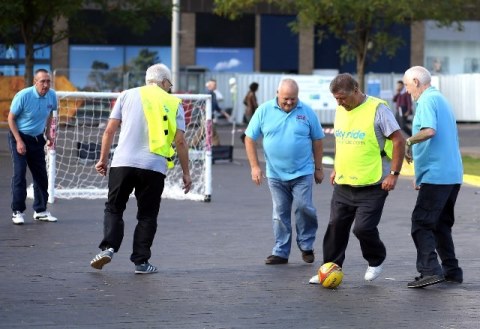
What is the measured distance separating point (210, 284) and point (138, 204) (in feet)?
3.27

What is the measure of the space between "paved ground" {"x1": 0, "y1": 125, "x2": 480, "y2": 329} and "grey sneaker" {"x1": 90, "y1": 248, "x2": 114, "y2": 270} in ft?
0.25

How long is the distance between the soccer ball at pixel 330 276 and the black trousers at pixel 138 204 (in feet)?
4.88

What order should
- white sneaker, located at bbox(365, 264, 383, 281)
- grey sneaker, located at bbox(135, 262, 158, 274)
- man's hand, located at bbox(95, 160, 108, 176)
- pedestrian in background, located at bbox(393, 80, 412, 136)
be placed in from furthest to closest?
pedestrian in background, located at bbox(393, 80, 412, 136)
man's hand, located at bbox(95, 160, 108, 176)
grey sneaker, located at bbox(135, 262, 158, 274)
white sneaker, located at bbox(365, 264, 383, 281)

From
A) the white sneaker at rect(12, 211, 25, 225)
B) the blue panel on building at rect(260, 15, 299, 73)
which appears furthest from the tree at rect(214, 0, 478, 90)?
the white sneaker at rect(12, 211, 25, 225)

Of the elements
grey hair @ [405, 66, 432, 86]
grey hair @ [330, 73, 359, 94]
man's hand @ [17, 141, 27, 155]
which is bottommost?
man's hand @ [17, 141, 27, 155]

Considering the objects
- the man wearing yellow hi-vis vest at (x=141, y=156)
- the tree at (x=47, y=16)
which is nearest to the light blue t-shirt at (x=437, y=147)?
the man wearing yellow hi-vis vest at (x=141, y=156)

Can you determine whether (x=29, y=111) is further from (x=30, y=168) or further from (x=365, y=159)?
(x=365, y=159)

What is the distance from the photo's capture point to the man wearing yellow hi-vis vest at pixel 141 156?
10797mm

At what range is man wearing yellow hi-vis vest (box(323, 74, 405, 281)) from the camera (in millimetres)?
10305

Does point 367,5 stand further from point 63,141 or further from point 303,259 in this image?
point 303,259

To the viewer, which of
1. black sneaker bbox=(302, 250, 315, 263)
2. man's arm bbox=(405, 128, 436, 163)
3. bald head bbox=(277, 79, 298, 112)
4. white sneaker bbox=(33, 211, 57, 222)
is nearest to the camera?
man's arm bbox=(405, 128, 436, 163)

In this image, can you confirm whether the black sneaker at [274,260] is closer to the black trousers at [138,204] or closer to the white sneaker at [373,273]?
the black trousers at [138,204]

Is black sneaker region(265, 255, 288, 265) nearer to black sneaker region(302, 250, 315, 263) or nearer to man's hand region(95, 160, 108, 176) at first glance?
black sneaker region(302, 250, 315, 263)

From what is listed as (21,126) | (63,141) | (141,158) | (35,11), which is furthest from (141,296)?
(35,11)
